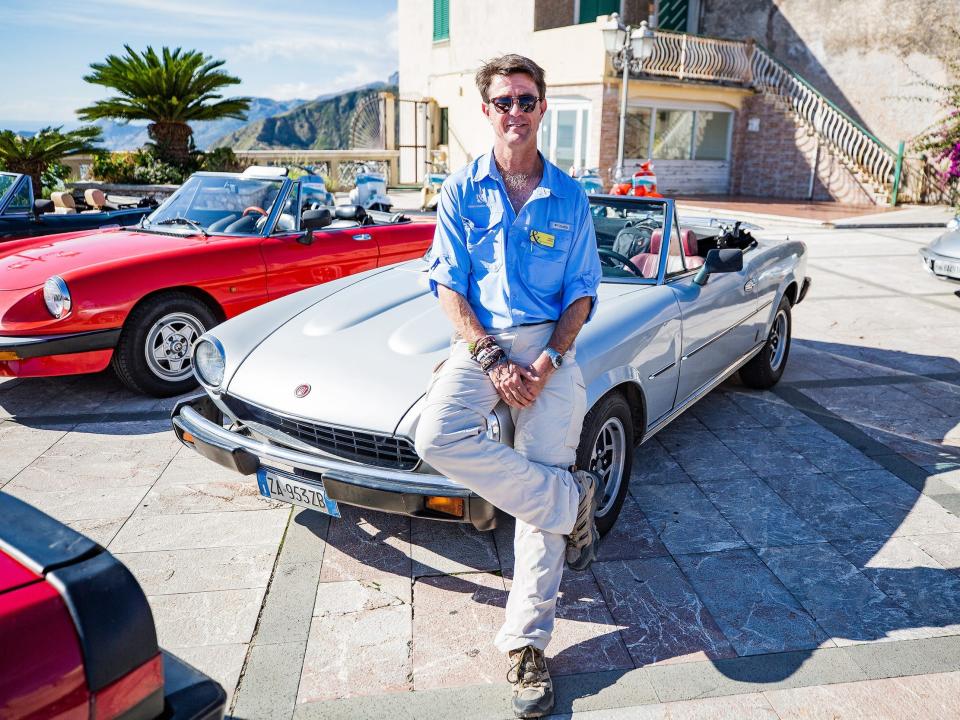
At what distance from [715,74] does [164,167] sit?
48.4 ft

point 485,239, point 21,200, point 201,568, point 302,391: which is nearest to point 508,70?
point 485,239

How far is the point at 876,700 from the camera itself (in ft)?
7.93

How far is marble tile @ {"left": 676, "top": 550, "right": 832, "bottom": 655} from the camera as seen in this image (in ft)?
8.90

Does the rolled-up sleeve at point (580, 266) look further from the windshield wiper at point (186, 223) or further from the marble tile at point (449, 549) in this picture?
the windshield wiper at point (186, 223)

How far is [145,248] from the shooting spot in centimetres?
516

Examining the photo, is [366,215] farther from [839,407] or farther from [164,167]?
[164,167]

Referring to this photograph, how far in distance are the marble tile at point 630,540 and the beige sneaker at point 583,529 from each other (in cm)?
60

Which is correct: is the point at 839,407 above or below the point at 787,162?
below

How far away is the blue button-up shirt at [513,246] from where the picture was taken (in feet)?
8.46

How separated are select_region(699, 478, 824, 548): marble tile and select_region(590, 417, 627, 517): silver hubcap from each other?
0.62 meters

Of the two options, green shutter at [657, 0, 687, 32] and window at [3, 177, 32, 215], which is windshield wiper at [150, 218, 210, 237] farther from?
green shutter at [657, 0, 687, 32]

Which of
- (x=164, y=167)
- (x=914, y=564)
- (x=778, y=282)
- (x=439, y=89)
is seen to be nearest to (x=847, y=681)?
(x=914, y=564)

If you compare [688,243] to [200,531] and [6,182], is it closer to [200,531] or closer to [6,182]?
[200,531]

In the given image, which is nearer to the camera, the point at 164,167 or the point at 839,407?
the point at 839,407
